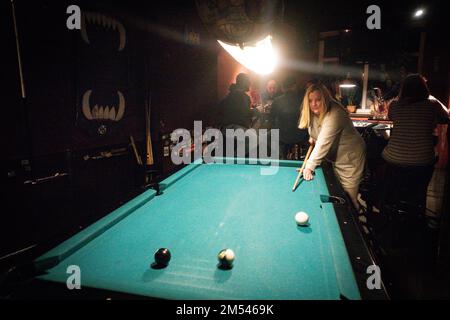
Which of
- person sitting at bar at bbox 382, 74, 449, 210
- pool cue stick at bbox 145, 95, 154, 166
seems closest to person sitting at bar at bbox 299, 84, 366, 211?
person sitting at bar at bbox 382, 74, 449, 210

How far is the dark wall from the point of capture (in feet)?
7.87

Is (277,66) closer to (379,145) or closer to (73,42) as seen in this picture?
(379,145)

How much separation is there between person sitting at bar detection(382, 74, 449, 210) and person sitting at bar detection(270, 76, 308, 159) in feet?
6.38

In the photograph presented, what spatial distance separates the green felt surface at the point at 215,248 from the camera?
103cm

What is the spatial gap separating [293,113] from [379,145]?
1.46 meters

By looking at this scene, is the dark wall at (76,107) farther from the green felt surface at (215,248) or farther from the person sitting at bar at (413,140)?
the person sitting at bar at (413,140)

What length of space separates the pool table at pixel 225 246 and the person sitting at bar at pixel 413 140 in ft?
4.81

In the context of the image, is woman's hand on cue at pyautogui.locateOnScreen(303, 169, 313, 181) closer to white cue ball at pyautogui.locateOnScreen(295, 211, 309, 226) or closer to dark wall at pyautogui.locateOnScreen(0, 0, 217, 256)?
white cue ball at pyautogui.locateOnScreen(295, 211, 309, 226)

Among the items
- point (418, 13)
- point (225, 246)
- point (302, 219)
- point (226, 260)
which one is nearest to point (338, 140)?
point (302, 219)

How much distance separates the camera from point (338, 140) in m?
2.79

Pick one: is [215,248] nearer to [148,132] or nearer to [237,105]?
[148,132]

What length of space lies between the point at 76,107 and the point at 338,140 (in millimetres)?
2726

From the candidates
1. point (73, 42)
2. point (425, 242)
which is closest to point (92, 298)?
point (73, 42)

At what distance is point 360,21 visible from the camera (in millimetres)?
6730
